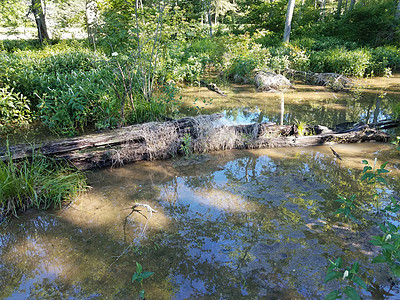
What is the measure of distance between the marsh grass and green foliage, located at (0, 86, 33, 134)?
261 centimetres

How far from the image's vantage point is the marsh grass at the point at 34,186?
3588mm

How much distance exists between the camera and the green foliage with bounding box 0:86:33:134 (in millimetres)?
6022

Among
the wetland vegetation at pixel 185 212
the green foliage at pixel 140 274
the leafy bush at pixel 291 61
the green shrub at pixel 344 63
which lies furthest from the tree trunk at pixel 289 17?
the green foliage at pixel 140 274

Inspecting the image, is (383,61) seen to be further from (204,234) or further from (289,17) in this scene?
(204,234)

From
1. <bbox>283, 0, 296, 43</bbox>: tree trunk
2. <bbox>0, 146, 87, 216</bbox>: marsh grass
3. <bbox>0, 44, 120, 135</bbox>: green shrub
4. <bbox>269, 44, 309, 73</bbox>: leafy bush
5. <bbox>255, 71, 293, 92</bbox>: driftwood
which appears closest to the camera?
<bbox>0, 146, 87, 216</bbox>: marsh grass

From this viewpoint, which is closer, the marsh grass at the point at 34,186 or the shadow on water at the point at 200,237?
the shadow on water at the point at 200,237

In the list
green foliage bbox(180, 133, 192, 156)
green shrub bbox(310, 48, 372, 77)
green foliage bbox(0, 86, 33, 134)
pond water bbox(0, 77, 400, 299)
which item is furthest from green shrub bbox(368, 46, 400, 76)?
green foliage bbox(0, 86, 33, 134)

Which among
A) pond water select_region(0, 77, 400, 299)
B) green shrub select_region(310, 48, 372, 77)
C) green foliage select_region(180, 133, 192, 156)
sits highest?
green shrub select_region(310, 48, 372, 77)

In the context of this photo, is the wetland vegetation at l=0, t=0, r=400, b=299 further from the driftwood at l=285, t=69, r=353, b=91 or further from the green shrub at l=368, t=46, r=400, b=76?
the green shrub at l=368, t=46, r=400, b=76

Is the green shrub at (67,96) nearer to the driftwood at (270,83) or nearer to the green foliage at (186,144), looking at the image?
the green foliage at (186,144)

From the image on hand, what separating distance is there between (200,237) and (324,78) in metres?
11.2

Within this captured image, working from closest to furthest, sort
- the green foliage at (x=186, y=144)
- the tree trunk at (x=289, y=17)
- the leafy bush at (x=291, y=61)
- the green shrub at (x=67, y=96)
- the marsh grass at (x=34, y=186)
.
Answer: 1. the marsh grass at (x=34, y=186)
2. the green foliage at (x=186, y=144)
3. the green shrub at (x=67, y=96)
4. the leafy bush at (x=291, y=61)
5. the tree trunk at (x=289, y=17)

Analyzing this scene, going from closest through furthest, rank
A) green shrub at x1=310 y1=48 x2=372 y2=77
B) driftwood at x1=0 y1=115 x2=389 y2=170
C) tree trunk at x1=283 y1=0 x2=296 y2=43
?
1. driftwood at x1=0 y1=115 x2=389 y2=170
2. green shrub at x1=310 y1=48 x2=372 y2=77
3. tree trunk at x1=283 y1=0 x2=296 y2=43

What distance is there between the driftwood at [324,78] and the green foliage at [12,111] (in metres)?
Answer: 11.1
